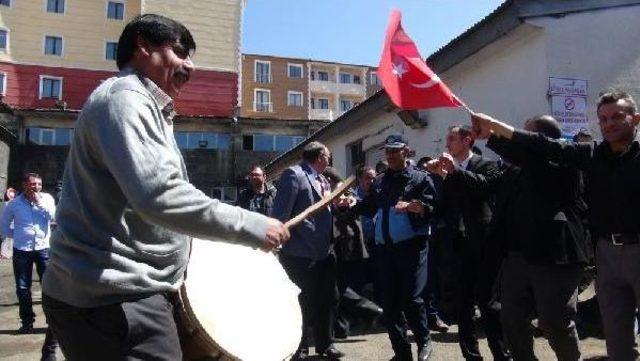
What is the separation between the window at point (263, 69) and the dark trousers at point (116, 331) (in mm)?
56280

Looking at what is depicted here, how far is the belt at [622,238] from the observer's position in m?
3.38

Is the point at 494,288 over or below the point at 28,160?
below

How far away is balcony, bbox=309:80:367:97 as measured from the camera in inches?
2361

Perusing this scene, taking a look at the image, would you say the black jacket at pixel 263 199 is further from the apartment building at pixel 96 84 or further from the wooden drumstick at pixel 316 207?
the apartment building at pixel 96 84

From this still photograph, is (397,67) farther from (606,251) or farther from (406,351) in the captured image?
(406,351)

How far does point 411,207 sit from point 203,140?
100 feet

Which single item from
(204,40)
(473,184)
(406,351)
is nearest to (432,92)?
(473,184)

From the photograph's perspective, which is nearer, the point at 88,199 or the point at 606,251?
the point at 88,199

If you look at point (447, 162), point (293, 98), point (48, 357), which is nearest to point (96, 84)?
point (293, 98)

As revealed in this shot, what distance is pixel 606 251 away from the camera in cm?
352

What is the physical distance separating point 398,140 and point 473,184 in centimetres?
93

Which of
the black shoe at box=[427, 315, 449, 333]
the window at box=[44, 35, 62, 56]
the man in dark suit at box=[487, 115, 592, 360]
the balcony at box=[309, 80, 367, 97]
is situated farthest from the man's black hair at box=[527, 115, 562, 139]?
the balcony at box=[309, 80, 367, 97]

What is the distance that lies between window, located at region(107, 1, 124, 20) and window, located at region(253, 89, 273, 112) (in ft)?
66.8

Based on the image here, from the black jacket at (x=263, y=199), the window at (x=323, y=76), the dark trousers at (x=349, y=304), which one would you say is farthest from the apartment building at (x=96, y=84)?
the dark trousers at (x=349, y=304)
